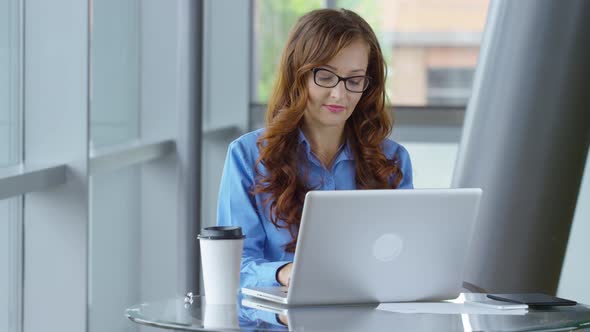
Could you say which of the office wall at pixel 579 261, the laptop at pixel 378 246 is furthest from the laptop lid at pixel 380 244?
the office wall at pixel 579 261

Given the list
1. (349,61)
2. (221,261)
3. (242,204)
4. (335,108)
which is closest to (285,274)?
(221,261)

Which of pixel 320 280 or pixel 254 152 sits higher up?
pixel 254 152

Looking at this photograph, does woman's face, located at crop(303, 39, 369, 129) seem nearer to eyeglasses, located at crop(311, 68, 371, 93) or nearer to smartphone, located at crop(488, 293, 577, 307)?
eyeglasses, located at crop(311, 68, 371, 93)

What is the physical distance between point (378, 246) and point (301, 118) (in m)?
0.72

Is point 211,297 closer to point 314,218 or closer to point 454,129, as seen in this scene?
point 314,218

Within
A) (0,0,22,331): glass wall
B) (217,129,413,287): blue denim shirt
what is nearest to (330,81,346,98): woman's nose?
(217,129,413,287): blue denim shirt

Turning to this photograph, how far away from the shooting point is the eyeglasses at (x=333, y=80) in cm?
242

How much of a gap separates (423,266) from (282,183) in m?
0.59

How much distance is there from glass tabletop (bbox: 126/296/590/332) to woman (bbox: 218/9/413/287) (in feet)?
1.28

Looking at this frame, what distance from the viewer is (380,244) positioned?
1.93 m

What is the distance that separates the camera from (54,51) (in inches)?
119

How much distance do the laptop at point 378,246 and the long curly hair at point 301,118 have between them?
1.54ft

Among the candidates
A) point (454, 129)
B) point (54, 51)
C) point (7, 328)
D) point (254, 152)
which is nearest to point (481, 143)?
point (254, 152)

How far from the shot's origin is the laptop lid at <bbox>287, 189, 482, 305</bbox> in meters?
1.88
